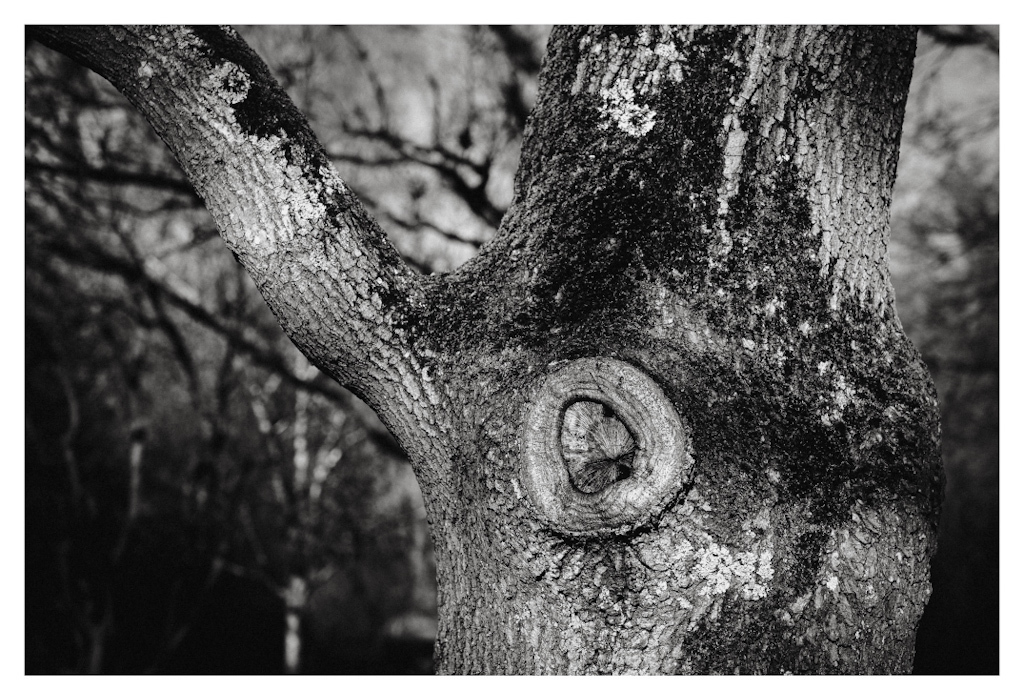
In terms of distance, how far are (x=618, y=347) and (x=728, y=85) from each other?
1.74ft

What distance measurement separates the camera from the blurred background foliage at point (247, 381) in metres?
3.71

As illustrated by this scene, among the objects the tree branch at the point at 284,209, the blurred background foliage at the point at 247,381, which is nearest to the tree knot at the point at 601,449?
the tree branch at the point at 284,209

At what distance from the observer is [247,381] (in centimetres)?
575

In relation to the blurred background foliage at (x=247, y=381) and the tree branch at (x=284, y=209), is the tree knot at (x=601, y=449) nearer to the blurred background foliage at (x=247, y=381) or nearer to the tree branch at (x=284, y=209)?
the tree branch at (x=284, y=209)

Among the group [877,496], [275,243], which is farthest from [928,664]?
[275,243]

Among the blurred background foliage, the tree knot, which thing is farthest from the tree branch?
the blurred background foliage

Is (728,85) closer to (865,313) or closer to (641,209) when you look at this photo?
(641,209)

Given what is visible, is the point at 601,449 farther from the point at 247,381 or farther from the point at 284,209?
the point at 247,381

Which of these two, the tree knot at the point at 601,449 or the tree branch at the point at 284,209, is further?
the tree branch at the point at 284,209

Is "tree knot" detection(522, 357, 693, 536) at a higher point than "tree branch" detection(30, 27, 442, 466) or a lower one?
lower

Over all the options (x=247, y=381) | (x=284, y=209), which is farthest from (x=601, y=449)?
(x=247, y=381)

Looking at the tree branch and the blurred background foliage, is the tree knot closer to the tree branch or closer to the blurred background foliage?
the tree branch

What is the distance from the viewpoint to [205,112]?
1.31m

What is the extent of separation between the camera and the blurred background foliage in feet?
12.2
